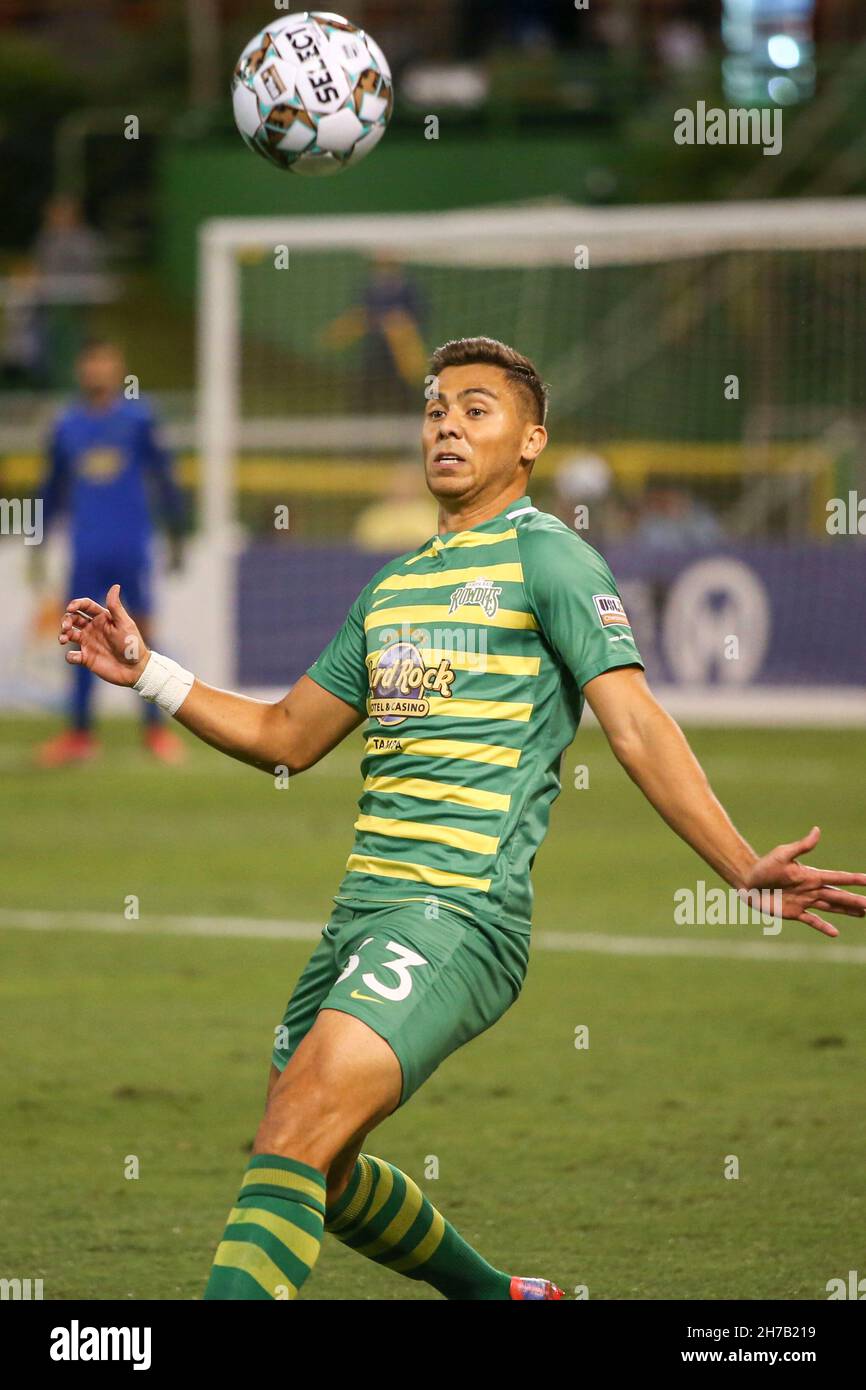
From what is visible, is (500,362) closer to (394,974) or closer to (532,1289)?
(394,974)

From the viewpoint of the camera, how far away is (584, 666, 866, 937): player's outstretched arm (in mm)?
3764

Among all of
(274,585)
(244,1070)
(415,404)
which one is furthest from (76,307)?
Answer: (244,1070)

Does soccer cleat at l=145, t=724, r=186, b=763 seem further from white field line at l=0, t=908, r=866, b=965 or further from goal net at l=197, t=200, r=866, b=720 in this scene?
white field line at l=0, t=908, r=866, b=965

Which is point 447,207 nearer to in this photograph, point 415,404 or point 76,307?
point 76,307

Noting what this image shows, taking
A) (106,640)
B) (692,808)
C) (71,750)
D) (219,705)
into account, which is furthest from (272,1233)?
(71,750)

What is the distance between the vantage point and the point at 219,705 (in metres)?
4.59

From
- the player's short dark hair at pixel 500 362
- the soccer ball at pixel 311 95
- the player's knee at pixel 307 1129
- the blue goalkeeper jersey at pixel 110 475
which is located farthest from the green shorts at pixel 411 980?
the blue goalkeeper jersey at pixel 110 475

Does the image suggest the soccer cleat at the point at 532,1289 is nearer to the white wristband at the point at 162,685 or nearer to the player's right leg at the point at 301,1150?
the player's right leg at the point at 301,1150

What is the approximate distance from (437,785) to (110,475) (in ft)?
33.6

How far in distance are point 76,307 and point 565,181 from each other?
6.05 metres

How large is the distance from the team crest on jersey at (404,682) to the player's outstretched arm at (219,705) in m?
0.28

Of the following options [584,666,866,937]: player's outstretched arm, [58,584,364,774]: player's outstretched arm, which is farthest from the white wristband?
[584,666,866,937]: player's outstretched arm

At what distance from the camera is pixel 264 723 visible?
4590 mm

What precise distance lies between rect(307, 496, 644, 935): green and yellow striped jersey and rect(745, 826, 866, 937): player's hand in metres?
0.56
